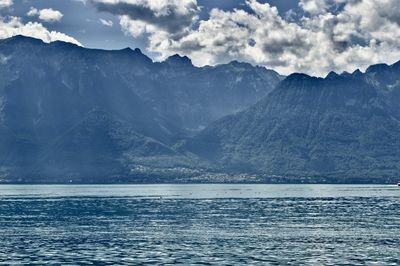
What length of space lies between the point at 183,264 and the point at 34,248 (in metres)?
35.6

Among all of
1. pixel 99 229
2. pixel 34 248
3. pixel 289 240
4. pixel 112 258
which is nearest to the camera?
pixel 112 258

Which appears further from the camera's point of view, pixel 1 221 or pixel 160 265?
pixel 1 221

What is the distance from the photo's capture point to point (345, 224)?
578 feet

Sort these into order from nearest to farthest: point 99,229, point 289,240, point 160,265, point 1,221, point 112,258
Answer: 1. point 160,265
2. point 112,258
3. point 289,240
4. point 99,229
5. point 1,221

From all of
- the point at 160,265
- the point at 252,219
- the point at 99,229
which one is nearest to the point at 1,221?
the point at 99,229

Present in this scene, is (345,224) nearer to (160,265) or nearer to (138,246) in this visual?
(138,246)

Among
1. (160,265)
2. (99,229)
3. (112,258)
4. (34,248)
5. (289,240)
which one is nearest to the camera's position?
(160,265)

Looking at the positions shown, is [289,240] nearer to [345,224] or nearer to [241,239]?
[241,239]

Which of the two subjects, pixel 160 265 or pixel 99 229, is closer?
pixel 160 265

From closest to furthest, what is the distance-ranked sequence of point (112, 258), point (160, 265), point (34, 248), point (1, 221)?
point (160, 265), point (112, 258), point (34, 248), point (1, 221)

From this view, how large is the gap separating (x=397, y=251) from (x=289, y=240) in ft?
82.5

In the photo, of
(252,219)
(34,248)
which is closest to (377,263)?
(34,248)

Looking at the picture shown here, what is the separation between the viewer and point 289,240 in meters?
137

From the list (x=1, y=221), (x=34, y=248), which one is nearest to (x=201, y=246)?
(x=34, y=248)
